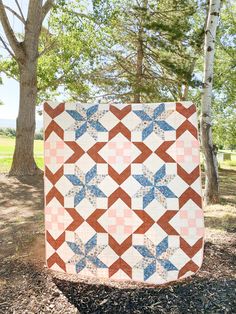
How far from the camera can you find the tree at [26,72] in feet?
30.9

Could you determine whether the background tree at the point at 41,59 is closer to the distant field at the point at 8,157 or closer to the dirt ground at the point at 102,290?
the distant field at the point at 8,157

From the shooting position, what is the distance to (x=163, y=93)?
14086mm

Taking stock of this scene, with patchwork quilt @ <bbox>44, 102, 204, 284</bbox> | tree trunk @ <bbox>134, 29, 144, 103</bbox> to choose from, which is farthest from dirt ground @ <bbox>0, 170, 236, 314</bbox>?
tree trunk @ <bbox>134, 29, 144, 103</bbox>

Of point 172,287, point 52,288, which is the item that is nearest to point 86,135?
point 52,288

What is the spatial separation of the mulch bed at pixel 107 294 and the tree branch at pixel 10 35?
25.7 ft

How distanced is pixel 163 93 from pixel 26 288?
488 inches

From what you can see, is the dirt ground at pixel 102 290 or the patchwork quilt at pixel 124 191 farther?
the patchwork quilt at pixel 124 191

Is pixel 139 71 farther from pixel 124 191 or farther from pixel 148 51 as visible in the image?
pixel 124 191

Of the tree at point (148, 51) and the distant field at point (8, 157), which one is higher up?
the tree at point (148, 51)

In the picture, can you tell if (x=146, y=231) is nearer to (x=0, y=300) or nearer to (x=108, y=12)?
(x=0, y=300)

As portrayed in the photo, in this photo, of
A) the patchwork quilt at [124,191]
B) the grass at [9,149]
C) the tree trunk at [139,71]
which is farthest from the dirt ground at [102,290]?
the grass at [9,149]

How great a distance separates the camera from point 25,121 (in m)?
9.51

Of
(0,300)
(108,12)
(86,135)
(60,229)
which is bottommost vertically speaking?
(0,300)

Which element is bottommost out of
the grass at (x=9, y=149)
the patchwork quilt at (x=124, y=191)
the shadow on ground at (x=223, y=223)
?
the grass at (x=9, y=149)
